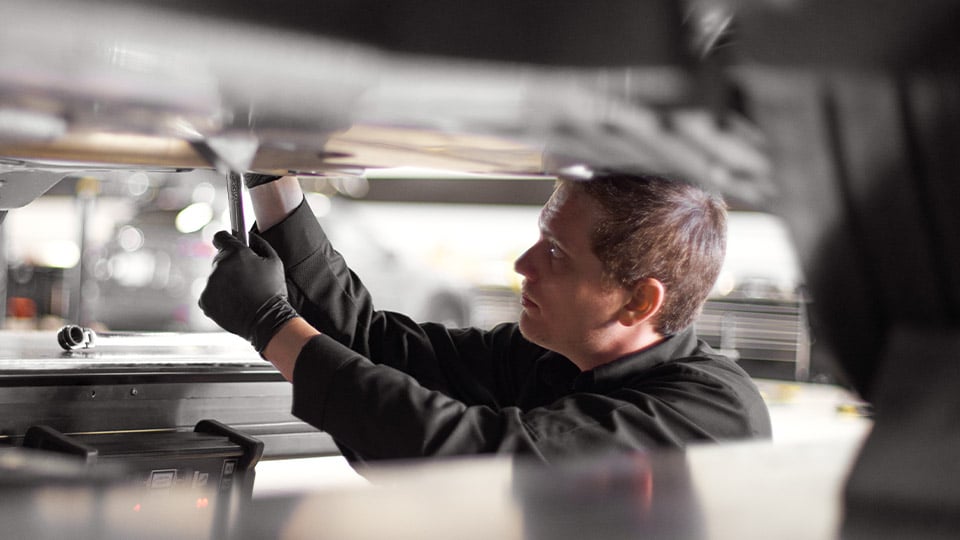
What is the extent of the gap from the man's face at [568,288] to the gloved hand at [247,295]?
0.98ft

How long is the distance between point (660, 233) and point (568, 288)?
131mm

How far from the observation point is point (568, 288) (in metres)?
1.17

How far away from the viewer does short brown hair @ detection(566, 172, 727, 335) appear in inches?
44.0

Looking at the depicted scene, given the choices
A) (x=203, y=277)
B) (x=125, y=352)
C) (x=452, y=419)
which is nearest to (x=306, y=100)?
(x=452, y=419)

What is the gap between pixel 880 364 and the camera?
0.58 m

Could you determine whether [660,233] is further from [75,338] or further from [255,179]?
[75,338]

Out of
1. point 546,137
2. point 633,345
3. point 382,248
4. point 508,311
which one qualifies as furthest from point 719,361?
point 508,311

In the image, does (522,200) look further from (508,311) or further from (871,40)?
(871,40)

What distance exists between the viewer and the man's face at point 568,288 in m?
1.16

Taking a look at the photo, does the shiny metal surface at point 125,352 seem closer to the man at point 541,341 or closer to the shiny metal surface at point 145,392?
the shiny metal surface at point 145,392

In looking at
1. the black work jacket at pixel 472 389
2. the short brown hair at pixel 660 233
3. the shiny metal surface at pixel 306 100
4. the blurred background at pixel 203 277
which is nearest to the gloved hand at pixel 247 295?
the black work jacket at pixel 472 389

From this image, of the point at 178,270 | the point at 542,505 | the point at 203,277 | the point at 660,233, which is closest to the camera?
the point at 542,505

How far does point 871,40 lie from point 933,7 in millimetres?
34

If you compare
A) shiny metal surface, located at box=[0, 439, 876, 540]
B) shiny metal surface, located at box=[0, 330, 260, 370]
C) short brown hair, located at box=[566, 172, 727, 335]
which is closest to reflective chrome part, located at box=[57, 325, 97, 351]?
shiny metal surface, located at box=[0, 330, 260, 370]
